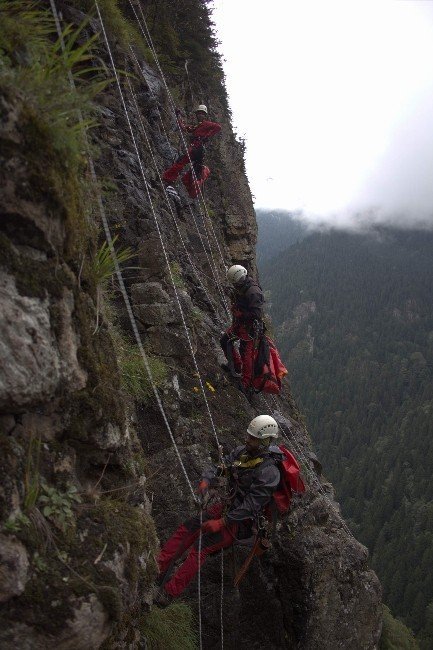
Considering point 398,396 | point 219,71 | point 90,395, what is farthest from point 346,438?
point 90,395

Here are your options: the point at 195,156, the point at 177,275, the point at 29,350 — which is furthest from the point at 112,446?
the point at 195,156

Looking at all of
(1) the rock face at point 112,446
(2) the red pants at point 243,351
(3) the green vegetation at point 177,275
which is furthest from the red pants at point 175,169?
(2) the red pants at point 243,351

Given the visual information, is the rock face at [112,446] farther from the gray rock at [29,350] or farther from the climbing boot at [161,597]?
the climbing boot at [161,597]

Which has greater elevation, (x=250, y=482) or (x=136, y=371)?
(x=136, y=371)

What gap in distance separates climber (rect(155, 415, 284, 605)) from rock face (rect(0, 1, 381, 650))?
34 cm

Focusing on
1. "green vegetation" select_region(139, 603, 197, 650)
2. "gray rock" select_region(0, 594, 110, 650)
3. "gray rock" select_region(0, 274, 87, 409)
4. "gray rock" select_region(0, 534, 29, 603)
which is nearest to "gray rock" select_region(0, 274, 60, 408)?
"gray rock" select_region(0, 274, 87, 409)

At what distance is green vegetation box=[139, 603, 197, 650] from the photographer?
423 centimetres

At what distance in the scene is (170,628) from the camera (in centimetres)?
470

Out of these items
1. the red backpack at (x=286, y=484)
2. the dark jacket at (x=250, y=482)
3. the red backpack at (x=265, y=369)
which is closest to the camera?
the dark jacket at (x=250, y=482)

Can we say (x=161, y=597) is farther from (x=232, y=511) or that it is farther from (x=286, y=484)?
(x=286, y=484)

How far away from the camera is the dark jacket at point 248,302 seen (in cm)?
759

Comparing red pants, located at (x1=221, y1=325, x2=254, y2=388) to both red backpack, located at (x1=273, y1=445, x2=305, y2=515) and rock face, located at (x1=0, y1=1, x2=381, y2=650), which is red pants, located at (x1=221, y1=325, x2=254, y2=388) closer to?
rock face, located at (x1=0, y1=1, x2=381, y2=650)

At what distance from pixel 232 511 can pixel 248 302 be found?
3.49 m

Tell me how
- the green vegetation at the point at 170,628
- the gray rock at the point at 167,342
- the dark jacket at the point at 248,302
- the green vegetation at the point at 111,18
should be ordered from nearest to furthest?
1. the green vegetation at the point at 170,628
2. the gray rock at the point at 167,342
3. the dark jacket at the point at 248,302
4. the green vegetation at the point at 111,18
